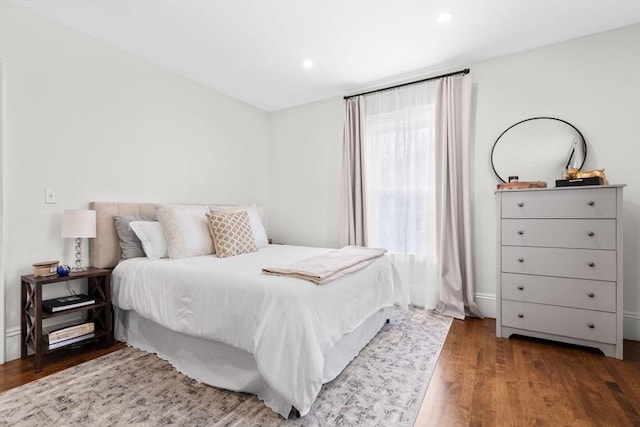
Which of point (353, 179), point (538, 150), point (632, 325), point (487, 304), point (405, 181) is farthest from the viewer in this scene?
point (353, 179)

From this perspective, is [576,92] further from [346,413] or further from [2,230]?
[2,230]

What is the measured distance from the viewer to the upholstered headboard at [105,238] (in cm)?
245

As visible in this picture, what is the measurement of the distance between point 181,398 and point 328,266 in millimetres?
1153

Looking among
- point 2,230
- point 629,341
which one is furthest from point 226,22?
point 629,341

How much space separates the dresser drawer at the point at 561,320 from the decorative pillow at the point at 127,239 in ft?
10.5

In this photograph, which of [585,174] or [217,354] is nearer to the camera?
[217,354]

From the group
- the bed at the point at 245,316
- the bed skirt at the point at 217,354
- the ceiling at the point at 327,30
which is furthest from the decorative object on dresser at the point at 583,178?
the bed skirt at the point at 217,354

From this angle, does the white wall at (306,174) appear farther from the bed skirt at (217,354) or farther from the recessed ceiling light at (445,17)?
the bed skirt at (217,354)

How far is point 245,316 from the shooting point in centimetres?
161

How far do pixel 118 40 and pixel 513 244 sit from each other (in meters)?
3.88

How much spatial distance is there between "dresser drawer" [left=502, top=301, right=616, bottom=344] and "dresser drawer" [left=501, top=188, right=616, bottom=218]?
74 cm

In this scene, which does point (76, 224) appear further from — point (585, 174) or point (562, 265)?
point (585, 174)

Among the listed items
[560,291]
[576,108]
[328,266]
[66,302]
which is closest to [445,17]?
[576,108]

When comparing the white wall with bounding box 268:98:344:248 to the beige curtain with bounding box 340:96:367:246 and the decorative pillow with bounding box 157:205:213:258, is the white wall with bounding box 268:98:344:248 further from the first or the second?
the decorative pillow with bounding box 157:205:213:258
